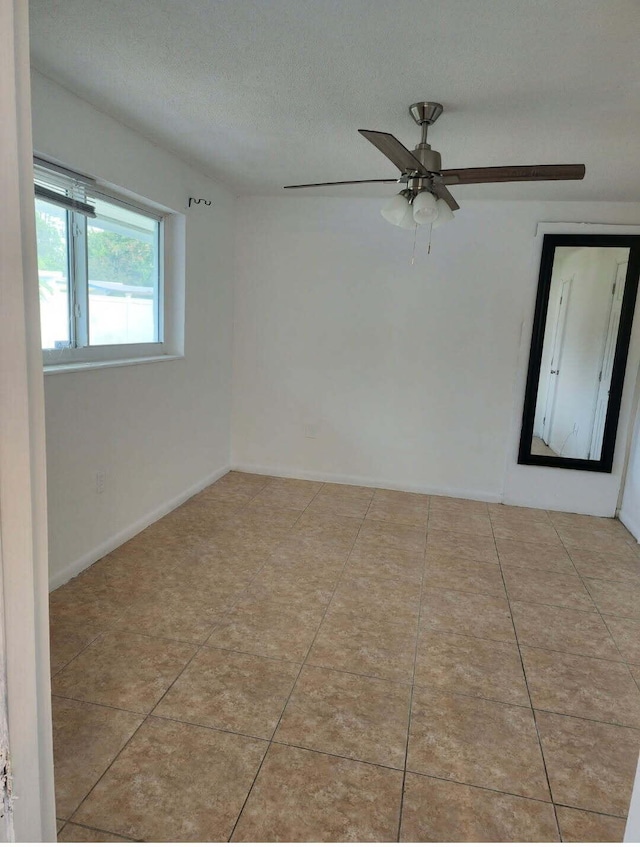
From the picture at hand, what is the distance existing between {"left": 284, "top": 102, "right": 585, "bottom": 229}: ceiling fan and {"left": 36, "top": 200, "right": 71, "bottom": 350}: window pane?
1614 mm

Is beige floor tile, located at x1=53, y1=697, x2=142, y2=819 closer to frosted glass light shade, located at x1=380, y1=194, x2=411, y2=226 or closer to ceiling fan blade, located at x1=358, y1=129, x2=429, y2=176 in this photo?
ceiling fan blade, located at x1=358, y1=129, x2=429, y2=176

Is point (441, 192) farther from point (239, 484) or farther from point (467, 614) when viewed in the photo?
point (239, 484)

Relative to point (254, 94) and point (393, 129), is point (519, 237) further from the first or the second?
point (254, 94)

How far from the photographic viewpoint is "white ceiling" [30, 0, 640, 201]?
1752 millimetres

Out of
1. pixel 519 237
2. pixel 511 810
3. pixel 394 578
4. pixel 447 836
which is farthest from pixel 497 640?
pixel 519 237

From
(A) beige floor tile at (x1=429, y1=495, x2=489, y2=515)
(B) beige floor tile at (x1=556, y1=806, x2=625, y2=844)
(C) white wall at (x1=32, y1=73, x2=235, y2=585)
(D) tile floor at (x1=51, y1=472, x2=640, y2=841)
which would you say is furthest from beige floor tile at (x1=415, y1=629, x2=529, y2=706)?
(C) white wall at (x1=32, y1=73, x2=235, y2=585)

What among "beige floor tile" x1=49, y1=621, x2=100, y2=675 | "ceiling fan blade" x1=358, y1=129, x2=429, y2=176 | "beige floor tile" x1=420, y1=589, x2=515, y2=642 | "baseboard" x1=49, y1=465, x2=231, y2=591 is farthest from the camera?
"baseboard" x1=49, y1=465, x2=231, y2=591

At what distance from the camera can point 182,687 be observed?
2.00 m

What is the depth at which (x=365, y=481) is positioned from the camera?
4.61 meters

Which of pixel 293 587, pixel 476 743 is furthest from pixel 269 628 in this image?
pixel 476 743

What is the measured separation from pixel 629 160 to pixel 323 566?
9.35 ft

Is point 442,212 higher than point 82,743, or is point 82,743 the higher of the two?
point 442,212

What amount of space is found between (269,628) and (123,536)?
4.18ft

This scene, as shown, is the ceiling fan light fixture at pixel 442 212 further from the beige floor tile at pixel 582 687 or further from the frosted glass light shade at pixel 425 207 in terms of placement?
the beige floor tile at pixel 582 687
